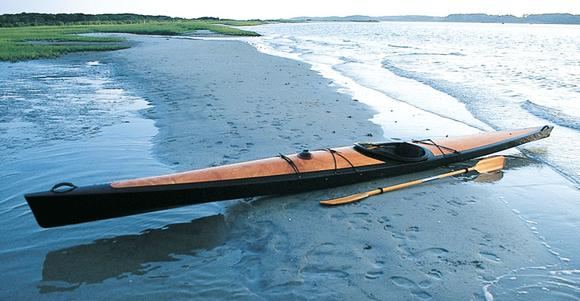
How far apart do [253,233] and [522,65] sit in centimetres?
2204

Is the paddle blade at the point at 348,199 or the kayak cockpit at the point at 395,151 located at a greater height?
the kayak cockpit at the point at 395,151

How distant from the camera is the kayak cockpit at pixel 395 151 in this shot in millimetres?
6273

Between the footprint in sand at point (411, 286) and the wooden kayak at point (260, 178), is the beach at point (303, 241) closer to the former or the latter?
the footprint in sand at point (411, 286)

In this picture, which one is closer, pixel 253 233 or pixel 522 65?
pixel 253 233

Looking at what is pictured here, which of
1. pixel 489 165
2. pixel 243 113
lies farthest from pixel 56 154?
pixel 489 165

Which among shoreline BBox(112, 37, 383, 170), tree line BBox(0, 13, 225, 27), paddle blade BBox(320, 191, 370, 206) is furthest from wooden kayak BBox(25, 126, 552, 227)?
tree line BBox(0, 13, 225, 27)

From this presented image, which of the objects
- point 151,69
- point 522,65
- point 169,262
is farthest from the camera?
point 522,65

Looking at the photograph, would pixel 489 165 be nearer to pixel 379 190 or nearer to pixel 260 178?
pixel 379 190

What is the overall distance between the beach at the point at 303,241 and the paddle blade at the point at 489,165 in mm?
188

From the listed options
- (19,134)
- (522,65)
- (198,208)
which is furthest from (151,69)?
(522,65)

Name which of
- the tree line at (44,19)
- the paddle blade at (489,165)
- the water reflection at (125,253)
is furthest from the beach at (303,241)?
the tree line at (44,19)

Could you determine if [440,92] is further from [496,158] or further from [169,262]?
[169,262]

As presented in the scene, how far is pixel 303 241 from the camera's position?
181 inches

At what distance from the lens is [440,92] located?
47.7 ft
